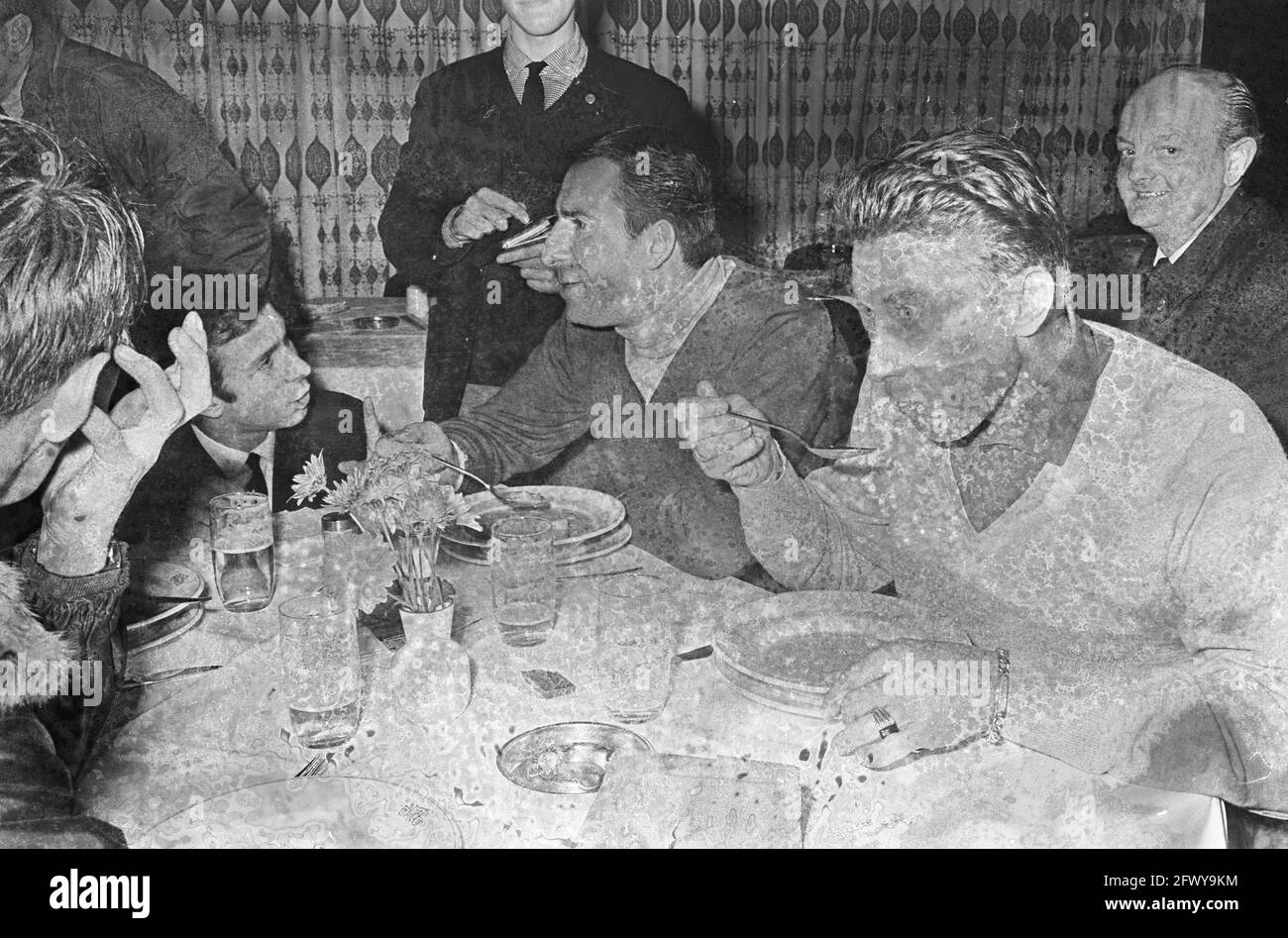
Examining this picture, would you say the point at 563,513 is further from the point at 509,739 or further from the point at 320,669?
the point at 320,669

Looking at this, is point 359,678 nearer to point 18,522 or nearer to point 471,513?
point 471,513

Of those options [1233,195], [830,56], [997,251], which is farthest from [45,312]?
[1233,195]

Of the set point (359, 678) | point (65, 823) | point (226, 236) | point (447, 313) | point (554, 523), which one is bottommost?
point (65, 823)

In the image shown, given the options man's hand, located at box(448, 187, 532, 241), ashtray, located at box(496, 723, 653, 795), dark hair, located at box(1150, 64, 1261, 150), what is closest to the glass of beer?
ashtray, located at box(496, 723, 653, 795)

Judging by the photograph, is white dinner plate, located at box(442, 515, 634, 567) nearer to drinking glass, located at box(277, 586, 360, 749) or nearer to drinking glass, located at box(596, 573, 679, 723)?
drinking glass, located at box(596, 573, 679, 723)

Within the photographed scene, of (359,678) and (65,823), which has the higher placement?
(359,678)

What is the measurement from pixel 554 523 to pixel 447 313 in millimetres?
565

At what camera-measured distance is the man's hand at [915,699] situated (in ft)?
8.80

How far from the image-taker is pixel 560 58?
283 centimetres

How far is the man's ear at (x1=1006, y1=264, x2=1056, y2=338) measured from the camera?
9.09 ft

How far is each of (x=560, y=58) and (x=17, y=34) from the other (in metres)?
1.23

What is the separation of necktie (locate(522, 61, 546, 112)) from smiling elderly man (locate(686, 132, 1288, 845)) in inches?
29.2

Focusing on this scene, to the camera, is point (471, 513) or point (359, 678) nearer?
point (359, 678)

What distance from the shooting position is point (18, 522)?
9.30ft
